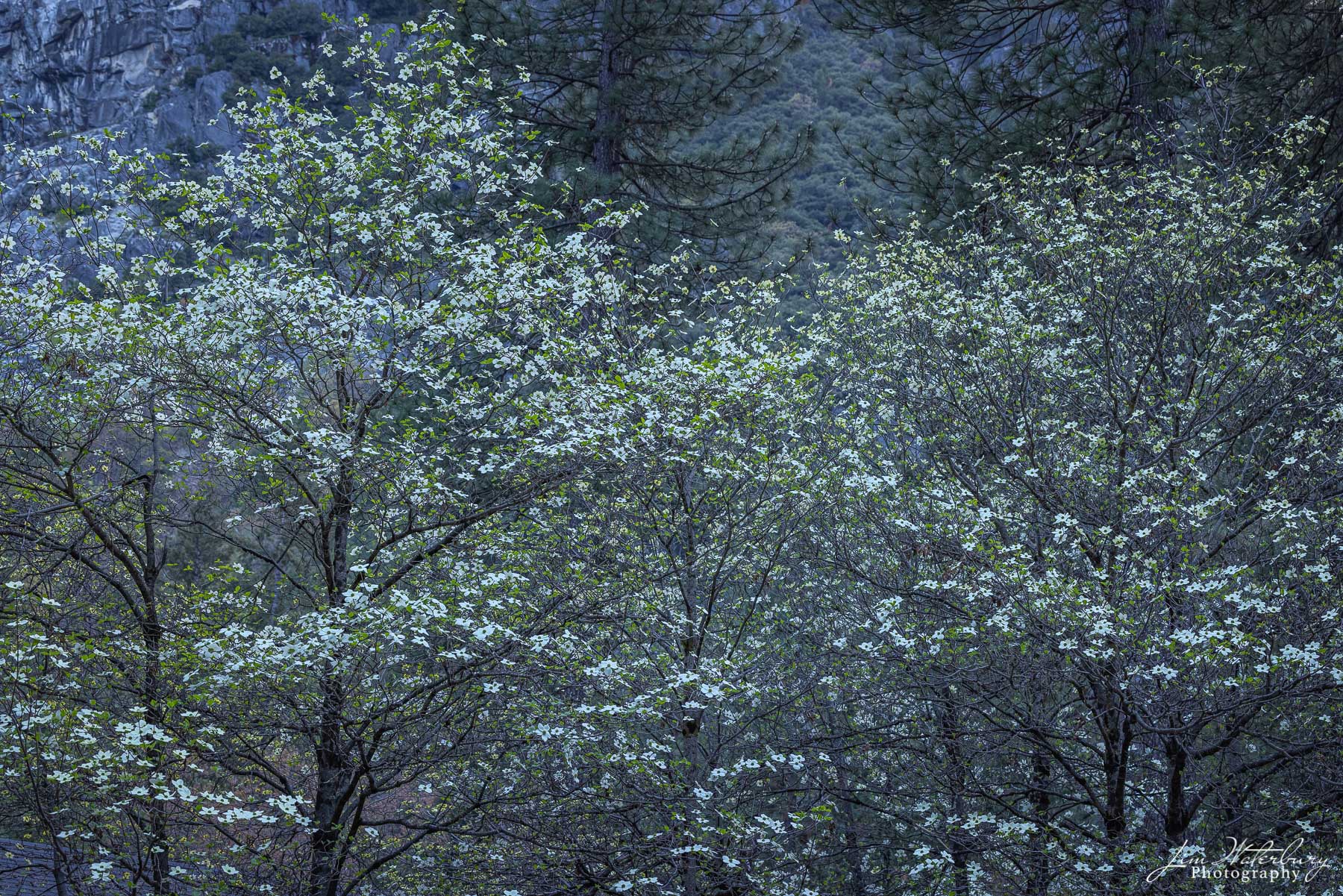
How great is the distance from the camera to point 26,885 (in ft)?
38.7

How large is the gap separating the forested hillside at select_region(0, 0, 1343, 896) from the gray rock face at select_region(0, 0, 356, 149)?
2838 inches

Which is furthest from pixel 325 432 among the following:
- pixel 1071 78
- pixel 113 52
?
pixel 113 52

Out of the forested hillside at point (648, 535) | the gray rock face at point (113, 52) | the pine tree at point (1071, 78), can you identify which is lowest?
the forested hillside at point (648, 535)

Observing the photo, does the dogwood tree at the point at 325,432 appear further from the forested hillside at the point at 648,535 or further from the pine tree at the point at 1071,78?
the pine tree at the point at 1071,78

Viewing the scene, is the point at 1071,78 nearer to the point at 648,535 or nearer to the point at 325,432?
the point at 648,535

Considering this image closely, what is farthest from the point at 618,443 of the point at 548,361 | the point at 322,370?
the point at 322,370

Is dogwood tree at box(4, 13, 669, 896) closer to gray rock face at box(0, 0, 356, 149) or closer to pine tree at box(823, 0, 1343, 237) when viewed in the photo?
pine tree at box(823, 0, 1343, 237)

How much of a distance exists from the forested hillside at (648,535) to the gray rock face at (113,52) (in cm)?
7209

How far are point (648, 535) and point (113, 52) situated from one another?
291 ft

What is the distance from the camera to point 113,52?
260ft

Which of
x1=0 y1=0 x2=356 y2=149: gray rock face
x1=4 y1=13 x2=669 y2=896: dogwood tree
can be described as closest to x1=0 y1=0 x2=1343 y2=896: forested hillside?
x1=4 y1=13 x2=669 y2=896: dogwood tree

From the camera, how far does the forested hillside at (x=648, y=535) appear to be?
7.14 metres

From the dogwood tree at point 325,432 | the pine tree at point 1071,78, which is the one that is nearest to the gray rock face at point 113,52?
the pine tree at point 1071,78

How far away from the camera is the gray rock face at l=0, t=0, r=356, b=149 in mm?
74750
